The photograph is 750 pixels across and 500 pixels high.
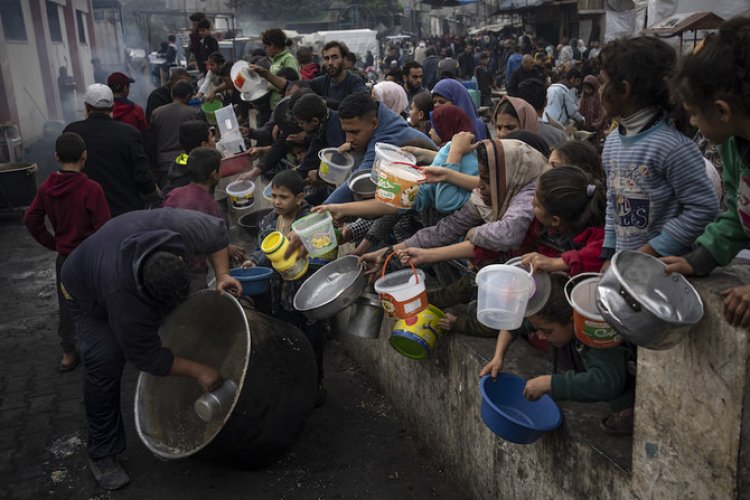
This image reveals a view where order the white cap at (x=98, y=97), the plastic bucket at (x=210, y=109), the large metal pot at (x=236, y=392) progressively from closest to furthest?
the large metal pot at (x=236, y=392) → the white cap at (x=98, y=97) → the plastic bucket at (x=210, y=109)

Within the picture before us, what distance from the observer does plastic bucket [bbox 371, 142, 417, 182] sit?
3793 millimetres

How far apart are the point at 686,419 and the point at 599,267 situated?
2.44 ft

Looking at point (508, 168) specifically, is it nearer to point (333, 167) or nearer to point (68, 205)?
point (333, 167)

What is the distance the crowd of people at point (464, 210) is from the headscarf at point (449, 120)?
0.02 m

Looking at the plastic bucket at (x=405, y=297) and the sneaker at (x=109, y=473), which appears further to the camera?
the sneaker at (x=109, y=473)

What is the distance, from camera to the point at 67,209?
Answer: 520cm

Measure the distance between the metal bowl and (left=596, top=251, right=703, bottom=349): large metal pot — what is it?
180cm

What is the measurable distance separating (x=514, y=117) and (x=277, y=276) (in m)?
1.99

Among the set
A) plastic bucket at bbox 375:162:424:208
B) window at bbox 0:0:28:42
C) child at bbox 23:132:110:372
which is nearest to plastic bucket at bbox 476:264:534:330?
plastic bucket at bbox 375:162:424:208

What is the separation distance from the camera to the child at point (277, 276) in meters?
4.67

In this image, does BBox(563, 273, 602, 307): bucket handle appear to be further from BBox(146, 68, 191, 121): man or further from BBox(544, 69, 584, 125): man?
BBox(146, 68, 191, 121): man

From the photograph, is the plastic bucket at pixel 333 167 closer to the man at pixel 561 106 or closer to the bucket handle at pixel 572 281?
the bucket handle at pixel 572 281

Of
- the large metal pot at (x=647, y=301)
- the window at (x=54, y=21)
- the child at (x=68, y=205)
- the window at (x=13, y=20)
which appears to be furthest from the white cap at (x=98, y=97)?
the window at (x=54, y=21)

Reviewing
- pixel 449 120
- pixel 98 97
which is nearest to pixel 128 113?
pixel 98 97
